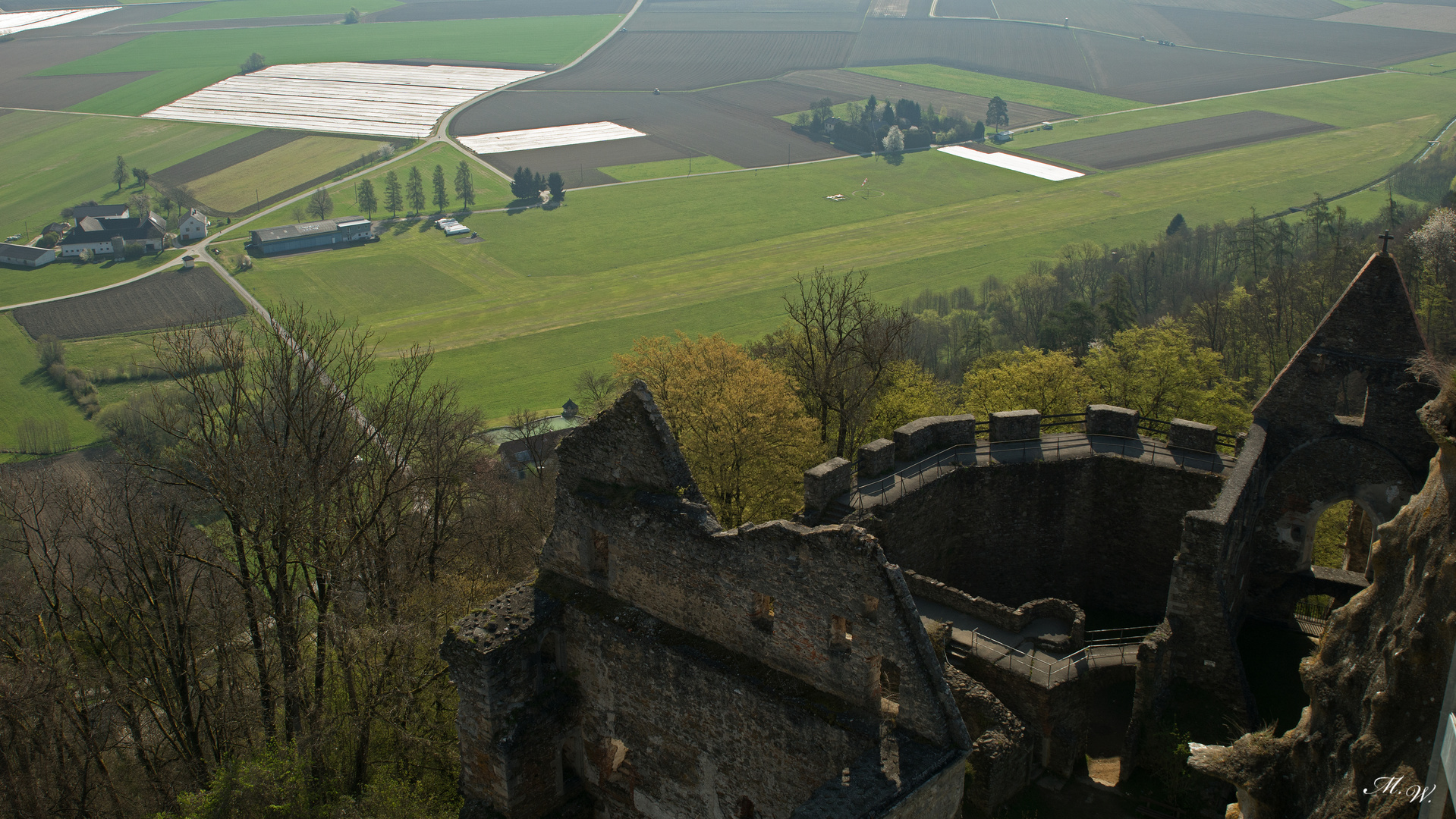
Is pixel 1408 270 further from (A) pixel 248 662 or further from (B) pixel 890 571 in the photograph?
(A) pixel 248 662

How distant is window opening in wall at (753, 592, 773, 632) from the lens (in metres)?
13.7

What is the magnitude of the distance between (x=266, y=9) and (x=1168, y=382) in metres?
197

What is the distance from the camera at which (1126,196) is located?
99.3 meters

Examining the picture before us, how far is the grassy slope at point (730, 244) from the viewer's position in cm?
7712

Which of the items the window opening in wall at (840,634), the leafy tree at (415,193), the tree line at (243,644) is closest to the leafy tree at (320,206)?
the leafy tree at (415,193)

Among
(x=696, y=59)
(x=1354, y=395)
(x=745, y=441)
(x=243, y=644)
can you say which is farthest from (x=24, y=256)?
(x=1354, y=395)

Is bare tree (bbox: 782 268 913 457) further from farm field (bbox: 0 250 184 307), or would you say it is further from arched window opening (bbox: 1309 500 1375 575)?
farm field (bbox: 0 250 184 307)

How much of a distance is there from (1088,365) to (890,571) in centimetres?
2797

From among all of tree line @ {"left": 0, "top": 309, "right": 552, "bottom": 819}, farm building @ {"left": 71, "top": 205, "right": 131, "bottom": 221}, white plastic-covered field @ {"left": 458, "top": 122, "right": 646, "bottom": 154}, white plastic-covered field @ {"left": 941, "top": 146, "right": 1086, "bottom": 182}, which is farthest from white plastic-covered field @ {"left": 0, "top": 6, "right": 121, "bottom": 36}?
tree line @ {"left": 0, "top": 309, "right": 552, "bottom": 819}

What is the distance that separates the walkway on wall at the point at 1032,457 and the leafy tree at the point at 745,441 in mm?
6367

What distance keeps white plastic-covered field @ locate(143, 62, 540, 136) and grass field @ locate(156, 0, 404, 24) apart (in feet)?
136

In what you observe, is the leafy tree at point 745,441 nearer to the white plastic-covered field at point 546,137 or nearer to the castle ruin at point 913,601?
the castle ruin at point 913,601

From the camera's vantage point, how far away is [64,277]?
8744cm

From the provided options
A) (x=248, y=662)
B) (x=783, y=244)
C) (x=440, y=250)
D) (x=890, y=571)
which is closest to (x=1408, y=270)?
(x=890, y=571)
